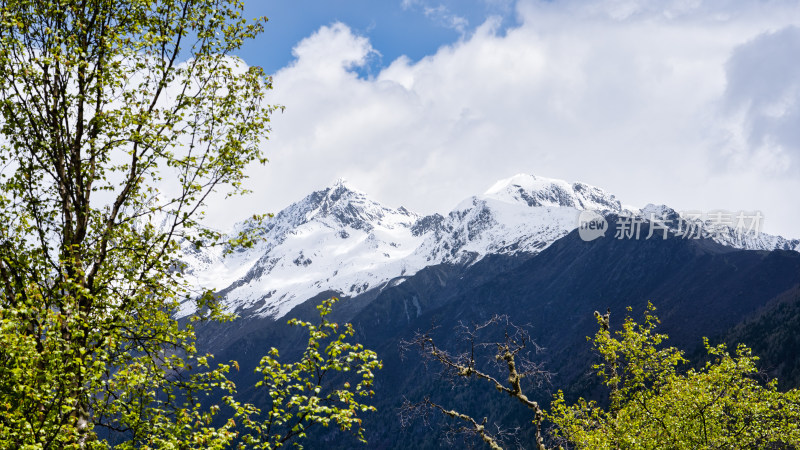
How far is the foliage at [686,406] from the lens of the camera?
24.1m

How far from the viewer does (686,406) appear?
24.4m

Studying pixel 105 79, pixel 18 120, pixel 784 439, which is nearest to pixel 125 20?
pixel 105 79

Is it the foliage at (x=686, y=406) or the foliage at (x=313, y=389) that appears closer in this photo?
the foliage at (x=313, y=389)

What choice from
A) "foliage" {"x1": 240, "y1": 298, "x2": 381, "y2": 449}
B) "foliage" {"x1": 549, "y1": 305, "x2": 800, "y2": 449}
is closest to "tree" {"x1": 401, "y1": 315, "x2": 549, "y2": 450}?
"foliage" {"x1": 240, "y1": 298, "x2": 381, "y2": 449}

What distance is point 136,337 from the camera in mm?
15000

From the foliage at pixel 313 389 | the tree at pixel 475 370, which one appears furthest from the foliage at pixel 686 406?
the foliage at pixel 313 389

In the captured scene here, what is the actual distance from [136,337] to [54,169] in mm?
5583

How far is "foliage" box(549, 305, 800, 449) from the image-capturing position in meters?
24.1

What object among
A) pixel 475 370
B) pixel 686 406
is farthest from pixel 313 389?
pixel 686 406

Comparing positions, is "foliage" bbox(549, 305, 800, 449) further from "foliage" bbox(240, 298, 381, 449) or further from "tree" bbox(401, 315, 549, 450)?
"foliage" bbox(240, 298, 381, 449)

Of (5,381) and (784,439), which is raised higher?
(5,381)

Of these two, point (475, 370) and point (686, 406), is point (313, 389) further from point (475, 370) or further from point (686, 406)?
point (686, 406)

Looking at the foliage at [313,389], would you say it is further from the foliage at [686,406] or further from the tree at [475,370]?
the foliage at [686,406]

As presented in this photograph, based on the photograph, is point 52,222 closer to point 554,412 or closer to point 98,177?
point 98,177
